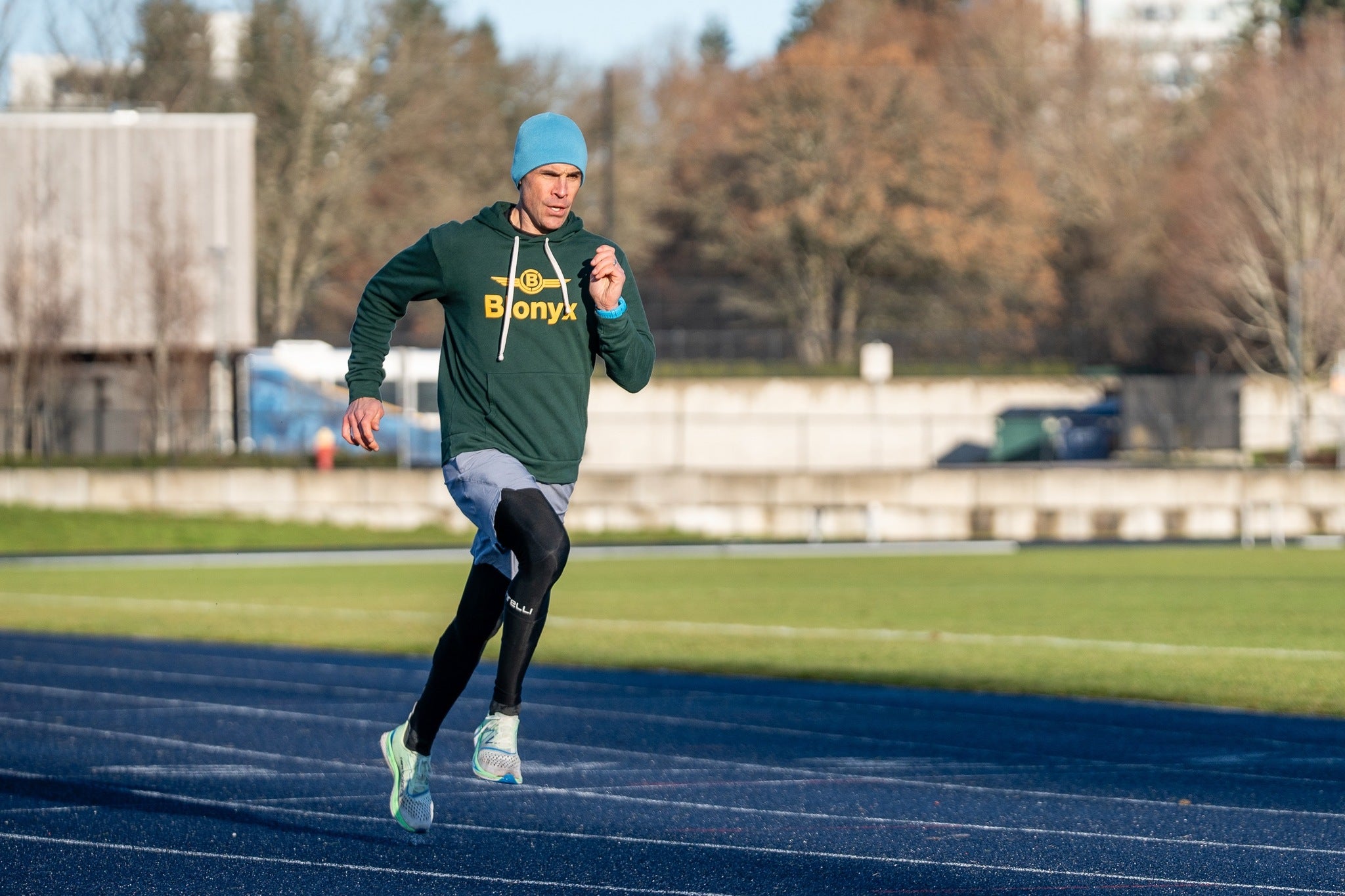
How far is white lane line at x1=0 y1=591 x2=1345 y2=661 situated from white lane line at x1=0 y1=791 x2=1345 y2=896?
29.1 ft

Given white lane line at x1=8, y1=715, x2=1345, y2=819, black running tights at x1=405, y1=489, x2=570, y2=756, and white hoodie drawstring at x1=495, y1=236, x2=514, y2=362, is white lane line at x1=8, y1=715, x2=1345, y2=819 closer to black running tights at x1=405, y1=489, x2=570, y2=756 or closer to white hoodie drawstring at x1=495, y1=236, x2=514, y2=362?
black running tights at x1=405, y1=489, x2=570, y2=756

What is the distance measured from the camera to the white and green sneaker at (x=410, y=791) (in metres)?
6.16

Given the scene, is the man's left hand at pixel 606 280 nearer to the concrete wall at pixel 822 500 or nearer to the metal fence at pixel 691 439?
the concrete wall at pixel 822 500

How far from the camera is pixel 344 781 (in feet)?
26.4

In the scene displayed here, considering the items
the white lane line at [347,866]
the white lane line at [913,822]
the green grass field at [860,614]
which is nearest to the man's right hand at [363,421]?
the white lane line at [347,866]

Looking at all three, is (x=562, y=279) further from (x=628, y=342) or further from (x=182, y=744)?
(x=182, y=744)

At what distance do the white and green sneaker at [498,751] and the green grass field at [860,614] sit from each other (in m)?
6.68

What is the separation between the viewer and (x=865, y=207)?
66.8 meters

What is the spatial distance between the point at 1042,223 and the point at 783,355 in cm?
1274

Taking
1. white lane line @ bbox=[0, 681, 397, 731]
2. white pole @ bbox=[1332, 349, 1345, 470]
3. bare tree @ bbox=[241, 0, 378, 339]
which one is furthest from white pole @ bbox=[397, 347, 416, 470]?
bare tree @ bbox=[241, 0, 378, 339]

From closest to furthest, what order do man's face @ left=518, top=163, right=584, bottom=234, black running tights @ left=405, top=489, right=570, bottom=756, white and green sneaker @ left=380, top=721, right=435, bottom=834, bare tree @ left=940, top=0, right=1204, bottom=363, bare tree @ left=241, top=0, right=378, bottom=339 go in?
1. black running tights @ left=405, top=489, right=570, bottom=756
2. man's face @ left=518, top=163, right=584, bottom=234
3. white and green sneaker @ left=380, top=721, right=435, bottom=834
4. bare tree @ left=241, top=0, right=378, bottom=339
5. bare tree @ left=940, top=0, right=1204, bottom=363

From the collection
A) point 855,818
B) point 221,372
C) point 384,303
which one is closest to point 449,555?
point 221,372

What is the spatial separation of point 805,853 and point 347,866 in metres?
1.50

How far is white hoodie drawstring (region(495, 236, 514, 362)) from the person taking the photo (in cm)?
593
